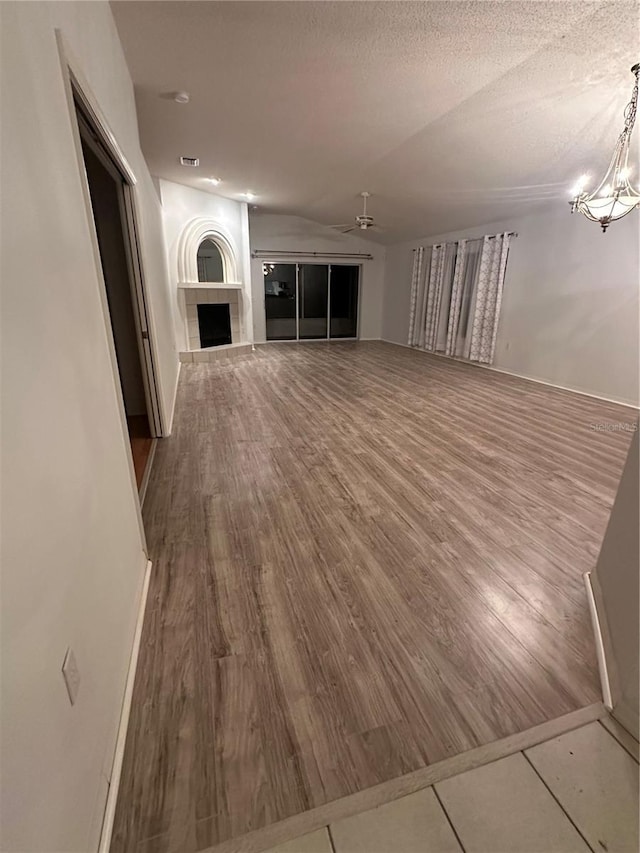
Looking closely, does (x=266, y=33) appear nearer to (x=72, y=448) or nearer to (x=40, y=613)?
(x=72, y=448)

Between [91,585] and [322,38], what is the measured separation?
3181mm

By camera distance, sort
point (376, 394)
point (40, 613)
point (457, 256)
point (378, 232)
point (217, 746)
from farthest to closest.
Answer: point (378, 232)
point (457, 256)
point (376, 394)
point (217, 746)
point (40, 613)

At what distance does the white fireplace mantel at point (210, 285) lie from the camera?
20.5ft

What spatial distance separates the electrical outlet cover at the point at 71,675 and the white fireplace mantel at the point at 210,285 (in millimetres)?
6270

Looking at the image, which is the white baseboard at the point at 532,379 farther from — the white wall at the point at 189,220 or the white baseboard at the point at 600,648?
the white wall at the point at 189,220

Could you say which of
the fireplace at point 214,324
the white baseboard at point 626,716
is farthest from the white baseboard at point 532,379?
the white baseboard at point 626,716

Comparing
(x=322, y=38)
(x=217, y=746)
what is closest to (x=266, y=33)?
(x=322, y=38)

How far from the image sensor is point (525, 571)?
1824 millimetres

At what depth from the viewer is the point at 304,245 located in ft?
29.0

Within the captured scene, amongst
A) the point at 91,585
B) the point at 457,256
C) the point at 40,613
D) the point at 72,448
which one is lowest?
the point at 91,585

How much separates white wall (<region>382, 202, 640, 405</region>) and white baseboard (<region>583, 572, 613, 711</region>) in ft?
12.9

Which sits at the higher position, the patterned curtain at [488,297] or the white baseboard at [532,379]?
the patterned curtain at [488,297]

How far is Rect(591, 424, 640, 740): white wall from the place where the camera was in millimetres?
1155

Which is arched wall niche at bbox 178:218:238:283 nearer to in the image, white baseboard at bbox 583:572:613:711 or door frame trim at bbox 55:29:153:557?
door frame trim at bbox 55:29:153:557
